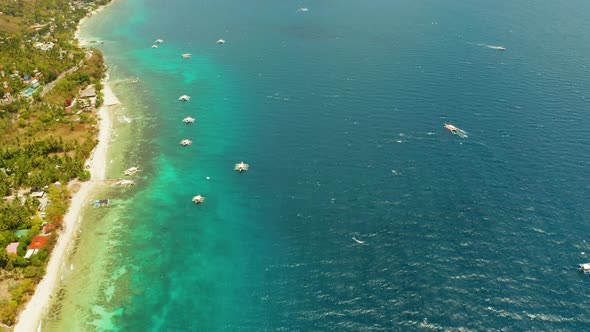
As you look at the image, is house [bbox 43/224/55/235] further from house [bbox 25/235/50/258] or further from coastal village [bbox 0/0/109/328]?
house [bbox 25/235/50/258]

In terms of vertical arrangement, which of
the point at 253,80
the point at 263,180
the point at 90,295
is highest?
the point at 253,80

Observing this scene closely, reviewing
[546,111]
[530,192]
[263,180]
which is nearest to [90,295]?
[263,180]

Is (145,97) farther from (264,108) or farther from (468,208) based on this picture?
(468,208)

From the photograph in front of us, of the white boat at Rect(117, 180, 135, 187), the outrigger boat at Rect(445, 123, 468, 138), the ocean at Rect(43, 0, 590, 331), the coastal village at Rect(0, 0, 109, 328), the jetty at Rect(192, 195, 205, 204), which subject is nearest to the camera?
the ocean at Rect(43, 0, 590, 331)

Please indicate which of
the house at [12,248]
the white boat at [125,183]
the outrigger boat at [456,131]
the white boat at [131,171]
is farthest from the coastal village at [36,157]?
the outrigger boat at [456,131]

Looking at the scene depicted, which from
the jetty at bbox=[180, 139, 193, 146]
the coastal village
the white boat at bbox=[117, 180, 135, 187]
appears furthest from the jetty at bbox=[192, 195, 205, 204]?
the coastal village

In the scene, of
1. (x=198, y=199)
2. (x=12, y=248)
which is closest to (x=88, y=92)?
(x=12, y=248)
